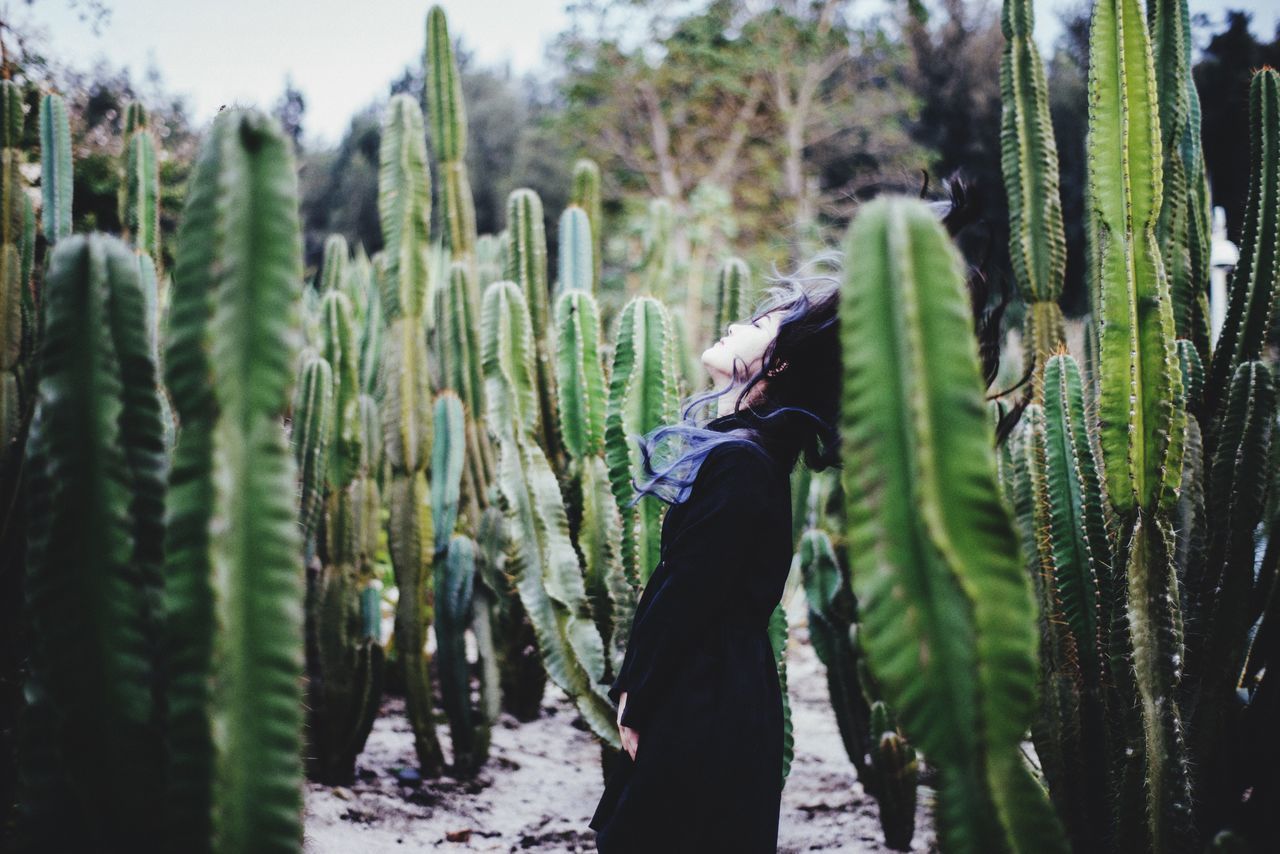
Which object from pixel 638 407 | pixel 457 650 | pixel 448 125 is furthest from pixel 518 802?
pixel 448 125

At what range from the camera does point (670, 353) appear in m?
2.29

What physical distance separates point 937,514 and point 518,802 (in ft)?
8.37

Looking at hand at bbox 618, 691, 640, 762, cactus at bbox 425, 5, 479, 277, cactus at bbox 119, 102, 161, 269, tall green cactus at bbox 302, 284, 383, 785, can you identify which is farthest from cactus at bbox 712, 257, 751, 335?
cactus at bbox 119, 102, 161, 269

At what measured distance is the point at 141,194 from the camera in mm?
3582

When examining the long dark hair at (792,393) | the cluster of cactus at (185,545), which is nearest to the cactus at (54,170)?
the cluster of cactus at (185,545)

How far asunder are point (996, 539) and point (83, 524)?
3.27 feet

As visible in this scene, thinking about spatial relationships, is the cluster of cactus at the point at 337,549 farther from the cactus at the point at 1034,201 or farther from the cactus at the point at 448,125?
the cactus at the point at 1034,201

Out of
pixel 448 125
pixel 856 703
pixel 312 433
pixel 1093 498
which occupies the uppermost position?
pixel 448 125

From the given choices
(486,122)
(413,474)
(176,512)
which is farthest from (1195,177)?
(486,122)

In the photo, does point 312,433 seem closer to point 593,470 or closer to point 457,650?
point 457,650

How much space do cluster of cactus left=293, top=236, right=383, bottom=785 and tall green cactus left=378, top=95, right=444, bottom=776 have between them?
0.50 ft

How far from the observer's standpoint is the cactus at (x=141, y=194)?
3.56m

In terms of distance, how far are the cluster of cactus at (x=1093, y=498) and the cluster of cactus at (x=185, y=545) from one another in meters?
0.61

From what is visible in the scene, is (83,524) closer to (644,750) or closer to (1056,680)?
(644,750)
